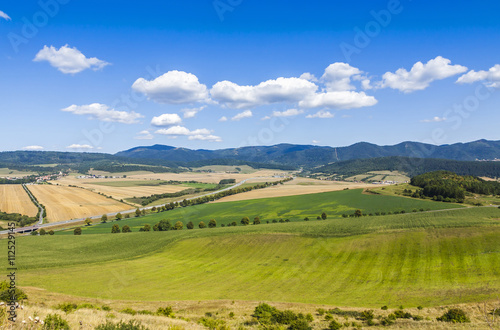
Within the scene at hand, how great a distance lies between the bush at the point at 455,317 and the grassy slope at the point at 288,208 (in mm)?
77552

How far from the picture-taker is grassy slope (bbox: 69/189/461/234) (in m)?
109

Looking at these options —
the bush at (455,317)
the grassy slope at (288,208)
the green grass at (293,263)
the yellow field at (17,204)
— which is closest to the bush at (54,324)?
the green grass at (293,263)

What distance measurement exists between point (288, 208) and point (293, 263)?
73.4 metres

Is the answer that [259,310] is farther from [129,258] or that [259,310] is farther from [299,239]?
[129,258]

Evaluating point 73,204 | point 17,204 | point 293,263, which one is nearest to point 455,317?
point 293,263

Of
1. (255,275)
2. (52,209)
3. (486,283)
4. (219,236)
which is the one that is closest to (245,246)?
(219,236)

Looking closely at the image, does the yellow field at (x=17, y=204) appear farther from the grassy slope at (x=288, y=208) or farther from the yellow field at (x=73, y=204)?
the grassy slope at (x=288, y=208)

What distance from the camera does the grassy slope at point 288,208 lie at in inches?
4291

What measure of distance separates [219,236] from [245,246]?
35.7 ft

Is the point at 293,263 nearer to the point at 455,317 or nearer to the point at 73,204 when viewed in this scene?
the point at 455,317

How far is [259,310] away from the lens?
3066cm

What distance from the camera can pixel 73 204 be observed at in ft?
469

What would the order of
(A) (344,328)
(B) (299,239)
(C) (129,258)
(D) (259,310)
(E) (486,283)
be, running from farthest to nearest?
(B) (299,239) < (C) (129,258) < (E) (486,283) < (D) (259,310) < (A) (344,328)

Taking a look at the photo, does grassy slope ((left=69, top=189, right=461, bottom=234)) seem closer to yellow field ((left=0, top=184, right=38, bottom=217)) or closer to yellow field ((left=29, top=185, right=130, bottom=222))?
yellow field ((left=29, top=185, right=130, bottom=222))
